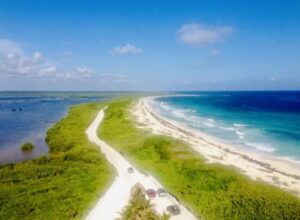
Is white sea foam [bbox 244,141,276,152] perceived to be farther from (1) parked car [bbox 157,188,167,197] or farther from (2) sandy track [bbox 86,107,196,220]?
(1) parked car [bbox 157,188,167,197]

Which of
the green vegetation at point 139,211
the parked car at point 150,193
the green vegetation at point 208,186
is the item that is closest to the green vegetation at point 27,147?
the green vegetation at point 208,186

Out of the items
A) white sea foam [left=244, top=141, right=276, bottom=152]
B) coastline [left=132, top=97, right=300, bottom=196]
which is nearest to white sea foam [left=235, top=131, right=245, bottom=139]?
white sea foam [left=244, top=141, right=276, bottom=152]

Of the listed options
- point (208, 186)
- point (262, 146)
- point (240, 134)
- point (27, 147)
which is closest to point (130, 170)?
point (208, 186)

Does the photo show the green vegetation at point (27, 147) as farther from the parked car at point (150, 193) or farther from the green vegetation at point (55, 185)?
the parked car at point (150, 193)

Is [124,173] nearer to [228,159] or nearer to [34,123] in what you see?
[228,159]

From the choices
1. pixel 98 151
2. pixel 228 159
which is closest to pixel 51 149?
pixel 98 151

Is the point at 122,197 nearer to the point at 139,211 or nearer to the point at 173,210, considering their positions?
the point at 173,210
